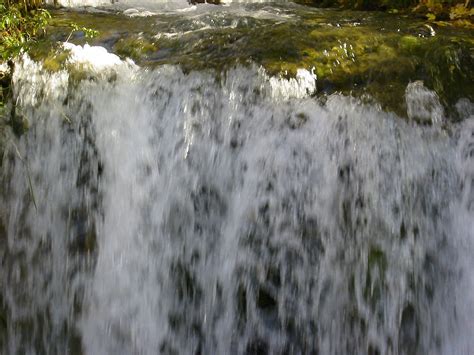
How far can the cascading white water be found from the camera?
116 inches

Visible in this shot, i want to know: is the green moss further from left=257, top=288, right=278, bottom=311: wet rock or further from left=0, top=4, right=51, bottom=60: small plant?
left=257, top=288, right=278, bottom=311: wet rock

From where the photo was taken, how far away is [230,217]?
319 cm

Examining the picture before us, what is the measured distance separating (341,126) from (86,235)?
1.93m

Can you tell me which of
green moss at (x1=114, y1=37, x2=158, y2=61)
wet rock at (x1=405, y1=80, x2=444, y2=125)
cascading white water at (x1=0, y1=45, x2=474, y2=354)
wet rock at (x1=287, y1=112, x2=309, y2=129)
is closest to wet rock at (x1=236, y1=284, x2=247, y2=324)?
cascading white water at (x1=0, y1=45, x2=474, y2=354)

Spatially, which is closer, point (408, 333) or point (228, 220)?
point (408, 333)

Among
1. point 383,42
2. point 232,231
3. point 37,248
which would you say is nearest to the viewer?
point 232,231

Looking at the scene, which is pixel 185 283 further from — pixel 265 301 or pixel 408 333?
pixel 408 333

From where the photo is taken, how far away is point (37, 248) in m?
3.38

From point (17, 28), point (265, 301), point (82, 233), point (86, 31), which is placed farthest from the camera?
point (17, 28)

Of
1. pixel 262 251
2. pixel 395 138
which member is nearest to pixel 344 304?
pixel 262 251

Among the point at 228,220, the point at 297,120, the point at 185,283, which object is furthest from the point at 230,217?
the point at 297,120

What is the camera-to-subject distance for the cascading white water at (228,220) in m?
2.95

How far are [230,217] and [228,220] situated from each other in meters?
0.02

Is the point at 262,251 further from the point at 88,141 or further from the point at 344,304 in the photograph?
the point at 88,141
